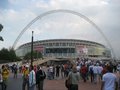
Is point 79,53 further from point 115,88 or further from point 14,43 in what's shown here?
point 115,88

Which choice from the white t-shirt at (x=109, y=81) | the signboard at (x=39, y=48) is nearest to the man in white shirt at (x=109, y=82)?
the white t-shirt at (x=109, y=81)

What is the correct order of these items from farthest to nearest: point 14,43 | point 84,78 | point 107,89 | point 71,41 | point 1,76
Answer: point 71,41
point 14,43
point 84,78
point 1,76
point 107,89

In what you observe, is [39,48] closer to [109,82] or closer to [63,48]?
[63,48]

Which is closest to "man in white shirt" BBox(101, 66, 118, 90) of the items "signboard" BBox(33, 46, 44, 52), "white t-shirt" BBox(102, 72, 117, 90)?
"white t-shirt" BBox(102, 72, 117, 90)

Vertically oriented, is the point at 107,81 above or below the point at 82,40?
below

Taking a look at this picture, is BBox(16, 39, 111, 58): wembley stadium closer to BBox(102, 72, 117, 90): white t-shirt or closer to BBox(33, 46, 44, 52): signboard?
BBox(33, 46, 44, 52): signboard

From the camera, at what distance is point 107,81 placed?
1067 cm

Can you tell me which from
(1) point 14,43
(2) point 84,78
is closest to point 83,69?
(2) point 84,78

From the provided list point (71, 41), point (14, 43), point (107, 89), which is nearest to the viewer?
point (107, 89)

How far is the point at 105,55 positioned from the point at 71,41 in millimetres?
22336

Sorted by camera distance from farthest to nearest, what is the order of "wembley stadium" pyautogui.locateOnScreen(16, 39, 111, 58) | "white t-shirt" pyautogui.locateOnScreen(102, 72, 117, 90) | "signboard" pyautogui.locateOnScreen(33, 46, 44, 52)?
"signboard" pyautogui.locateOnScreen(33, 46, 44, 52) → "wembley stadium" pyautogui.locateOnScreen(16, 39, 111, 58) → "white t-shirt" pyautogui.locateOnScreen(102, 72, 117, 90)

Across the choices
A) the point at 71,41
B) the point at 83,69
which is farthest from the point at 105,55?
the point at 83,69

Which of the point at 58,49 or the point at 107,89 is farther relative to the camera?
the point at 58,49

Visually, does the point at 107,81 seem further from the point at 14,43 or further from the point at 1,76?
the point at 14,43
